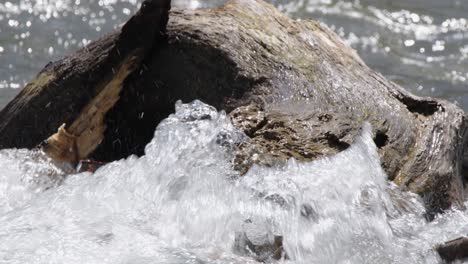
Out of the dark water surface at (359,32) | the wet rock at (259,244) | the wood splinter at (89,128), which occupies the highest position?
the dark water surface at (359,32)

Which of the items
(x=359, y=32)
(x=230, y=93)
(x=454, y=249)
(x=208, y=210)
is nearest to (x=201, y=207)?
(x=208, y=210)

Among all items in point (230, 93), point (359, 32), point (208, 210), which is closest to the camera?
point (208, 210)

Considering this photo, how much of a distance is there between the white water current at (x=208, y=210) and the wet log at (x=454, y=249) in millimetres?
53

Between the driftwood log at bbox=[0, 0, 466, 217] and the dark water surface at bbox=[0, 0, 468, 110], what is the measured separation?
92.1 inches

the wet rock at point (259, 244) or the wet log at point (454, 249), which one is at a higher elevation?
the wet log at point (454, 249)

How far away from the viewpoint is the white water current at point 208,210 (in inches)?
122

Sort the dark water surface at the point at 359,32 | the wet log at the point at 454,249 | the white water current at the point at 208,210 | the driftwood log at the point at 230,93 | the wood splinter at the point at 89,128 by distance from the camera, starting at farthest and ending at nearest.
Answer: the dark water surface at the point at 359,32 → the wood splinter at the point at 89,128 → the driftwood log at the point at 230,93 → the wet log at the point at 454,249 → the white water current at the point at 208,210

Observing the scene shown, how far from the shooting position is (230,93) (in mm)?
3887

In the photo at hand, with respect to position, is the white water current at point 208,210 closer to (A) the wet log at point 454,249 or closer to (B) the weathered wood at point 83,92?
(A) the wet log at point 454,249

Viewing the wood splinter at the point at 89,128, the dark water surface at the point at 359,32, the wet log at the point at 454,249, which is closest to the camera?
the wet log at the point at 454,249

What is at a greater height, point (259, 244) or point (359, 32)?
point (359, 32)

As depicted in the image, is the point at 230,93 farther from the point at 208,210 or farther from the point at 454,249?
the point at 454,249

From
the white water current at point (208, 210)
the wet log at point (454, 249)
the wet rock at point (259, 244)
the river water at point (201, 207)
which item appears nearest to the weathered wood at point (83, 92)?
the river water at point (201, 207)

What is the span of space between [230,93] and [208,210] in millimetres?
694
